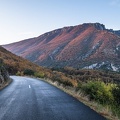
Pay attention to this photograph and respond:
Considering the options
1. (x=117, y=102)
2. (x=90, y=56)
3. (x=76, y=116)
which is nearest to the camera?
(x=76, y=116)

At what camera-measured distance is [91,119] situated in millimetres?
10031

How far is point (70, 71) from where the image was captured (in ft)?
351

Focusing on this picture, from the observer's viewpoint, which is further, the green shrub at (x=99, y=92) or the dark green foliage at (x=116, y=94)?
the green shrub at (x=99, y=92)

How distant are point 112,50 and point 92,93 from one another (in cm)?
18168

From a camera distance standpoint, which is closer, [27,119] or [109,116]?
[27,119]

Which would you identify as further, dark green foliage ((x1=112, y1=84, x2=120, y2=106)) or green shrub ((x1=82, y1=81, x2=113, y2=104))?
green shrub ((x1=82, y1=81, x2=113, y2=104))

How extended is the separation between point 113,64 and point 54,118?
16040cm

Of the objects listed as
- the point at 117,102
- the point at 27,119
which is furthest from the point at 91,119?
the point at 117,102

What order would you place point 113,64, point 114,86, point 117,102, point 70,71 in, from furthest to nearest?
1. point 113,64
2. point 70,71
3. point 114,86
4. point 117,102

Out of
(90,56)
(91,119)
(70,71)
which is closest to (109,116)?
(91,119)

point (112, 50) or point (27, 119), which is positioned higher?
point (112, 50)

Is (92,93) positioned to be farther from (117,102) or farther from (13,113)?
(13,113)

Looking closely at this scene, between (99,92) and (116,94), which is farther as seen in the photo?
(99,92)

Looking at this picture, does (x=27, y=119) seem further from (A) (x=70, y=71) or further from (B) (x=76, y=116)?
(A) (x=70, y=71)
